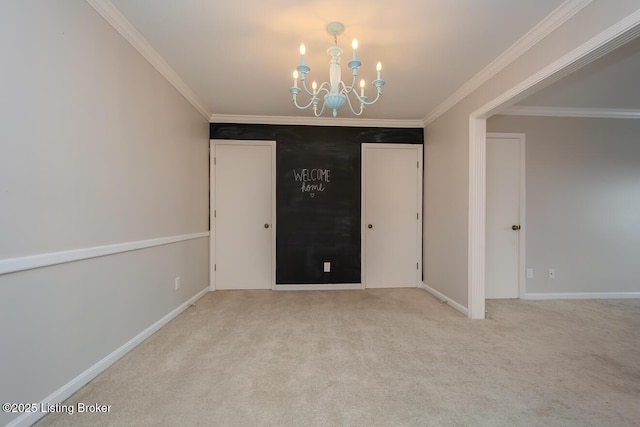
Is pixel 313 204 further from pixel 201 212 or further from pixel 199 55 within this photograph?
pixel 199 55

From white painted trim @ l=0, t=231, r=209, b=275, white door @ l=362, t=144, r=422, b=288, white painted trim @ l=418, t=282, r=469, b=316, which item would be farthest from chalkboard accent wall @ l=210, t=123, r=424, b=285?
white painted trim @ l=0, t=231, r=209, b=275

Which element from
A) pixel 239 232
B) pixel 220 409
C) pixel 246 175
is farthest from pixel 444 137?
pixel 220 409

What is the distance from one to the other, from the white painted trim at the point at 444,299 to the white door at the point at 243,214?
2.17 m

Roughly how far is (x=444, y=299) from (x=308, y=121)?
2932 millimetres

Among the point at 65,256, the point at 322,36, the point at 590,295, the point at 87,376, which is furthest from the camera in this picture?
the point at 590,295

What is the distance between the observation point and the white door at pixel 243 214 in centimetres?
376

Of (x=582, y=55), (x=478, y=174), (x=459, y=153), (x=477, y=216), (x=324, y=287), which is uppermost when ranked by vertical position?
(x=582, y=55)

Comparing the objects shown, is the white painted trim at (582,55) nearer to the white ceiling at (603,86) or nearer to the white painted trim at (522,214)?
the white ceiling at (603,86)

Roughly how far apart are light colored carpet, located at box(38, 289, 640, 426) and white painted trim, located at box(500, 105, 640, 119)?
2360 millimetres

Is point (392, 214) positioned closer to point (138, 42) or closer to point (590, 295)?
point (590, 295)

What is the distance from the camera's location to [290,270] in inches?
149

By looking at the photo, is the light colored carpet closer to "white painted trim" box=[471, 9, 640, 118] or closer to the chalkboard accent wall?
the chalkboard accent wall

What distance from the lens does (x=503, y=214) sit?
Answer: 3363mm

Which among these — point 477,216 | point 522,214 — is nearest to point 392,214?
point 477,216
